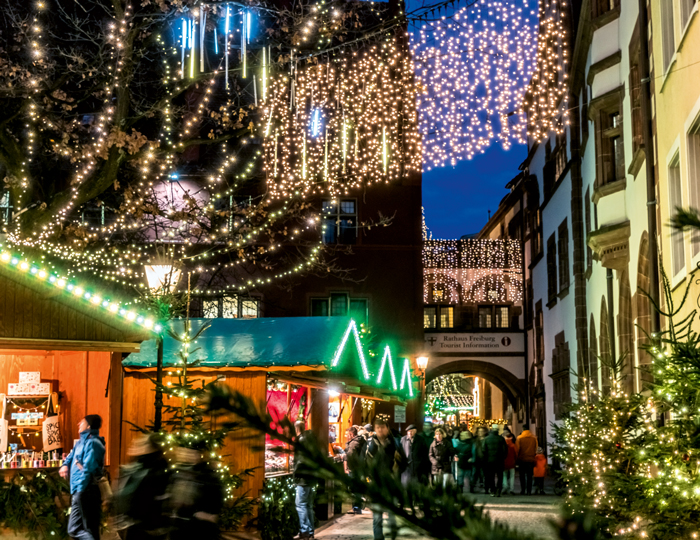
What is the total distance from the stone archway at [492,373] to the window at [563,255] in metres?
12.6

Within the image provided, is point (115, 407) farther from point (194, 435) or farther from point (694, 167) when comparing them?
point (694, 167)

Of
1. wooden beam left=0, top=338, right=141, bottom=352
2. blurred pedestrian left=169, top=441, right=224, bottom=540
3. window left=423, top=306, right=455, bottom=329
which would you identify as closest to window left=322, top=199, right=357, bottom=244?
window left=423, top=306, right=455, bottom=329

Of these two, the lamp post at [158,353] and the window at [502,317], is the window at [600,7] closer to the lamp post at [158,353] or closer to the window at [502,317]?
the lamp post at [158,353]

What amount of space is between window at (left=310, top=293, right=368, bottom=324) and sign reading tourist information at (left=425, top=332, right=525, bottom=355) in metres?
10.6

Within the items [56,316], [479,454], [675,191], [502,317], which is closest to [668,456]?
[675,191]

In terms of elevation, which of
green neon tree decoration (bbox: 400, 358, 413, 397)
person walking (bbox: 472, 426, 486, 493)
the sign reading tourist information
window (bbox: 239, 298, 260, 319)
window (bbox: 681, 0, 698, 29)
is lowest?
person walking (bbox: 472, 426, 486, 493)

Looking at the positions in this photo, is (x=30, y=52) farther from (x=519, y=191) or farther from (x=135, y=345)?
(x=519, y=191)

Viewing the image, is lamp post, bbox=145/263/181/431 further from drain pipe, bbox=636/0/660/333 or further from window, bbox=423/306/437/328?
window, bbox=423/306/437/328

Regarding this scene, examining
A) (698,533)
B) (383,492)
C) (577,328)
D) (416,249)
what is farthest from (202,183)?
(383,492)

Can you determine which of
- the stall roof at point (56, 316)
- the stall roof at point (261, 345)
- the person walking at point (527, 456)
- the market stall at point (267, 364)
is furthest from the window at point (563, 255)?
the stall roof at point (56, 316)

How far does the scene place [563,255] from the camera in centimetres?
2906

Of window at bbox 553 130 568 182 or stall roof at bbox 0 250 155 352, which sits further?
window at bbox 553 130 568 182

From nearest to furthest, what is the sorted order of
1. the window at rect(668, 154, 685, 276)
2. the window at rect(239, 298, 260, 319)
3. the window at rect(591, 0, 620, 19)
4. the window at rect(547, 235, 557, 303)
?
the window at rect(668, 154, 685, 276)
the window at rect(591, 0, 620, 19)
the window at rect(547, 235, 557, 303)
the window at rect(239, 298, 260, 319)

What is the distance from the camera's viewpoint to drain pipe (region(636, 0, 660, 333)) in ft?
48.1
